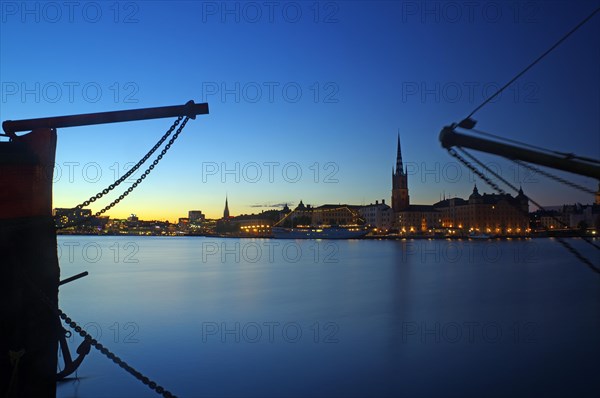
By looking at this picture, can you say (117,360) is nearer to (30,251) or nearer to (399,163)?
(30,251)

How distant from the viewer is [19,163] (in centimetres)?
545

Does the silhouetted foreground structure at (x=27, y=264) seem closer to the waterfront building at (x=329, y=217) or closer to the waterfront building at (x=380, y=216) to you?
the waterfront building at (x=329, y=217)

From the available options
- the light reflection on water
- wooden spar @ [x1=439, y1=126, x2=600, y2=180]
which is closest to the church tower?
the light reflection on water

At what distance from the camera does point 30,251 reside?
5539 millimetres

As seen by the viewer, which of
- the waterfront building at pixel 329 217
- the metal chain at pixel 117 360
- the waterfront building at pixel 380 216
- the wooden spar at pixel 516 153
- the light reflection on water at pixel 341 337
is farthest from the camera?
the waterfront building at pixel 380 216

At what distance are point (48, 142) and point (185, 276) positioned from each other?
41.1 m

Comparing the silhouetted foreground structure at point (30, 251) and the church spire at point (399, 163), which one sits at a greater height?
the church spire at point (399, 163)

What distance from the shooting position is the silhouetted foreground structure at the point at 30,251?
17.5ft

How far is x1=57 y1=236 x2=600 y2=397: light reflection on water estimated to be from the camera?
1195 cm

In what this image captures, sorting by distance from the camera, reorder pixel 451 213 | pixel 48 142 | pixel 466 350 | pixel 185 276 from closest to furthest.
→ pixel 48 142
pixel 466 350
pixel 185 276
pixel 451 213

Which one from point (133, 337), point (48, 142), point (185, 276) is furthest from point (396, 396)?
point (185, 276)

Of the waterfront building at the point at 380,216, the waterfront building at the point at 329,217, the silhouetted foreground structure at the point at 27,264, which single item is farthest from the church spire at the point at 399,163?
the silhouetted foreground structure at the point at 27,264

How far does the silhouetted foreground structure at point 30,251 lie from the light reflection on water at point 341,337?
5940 mm

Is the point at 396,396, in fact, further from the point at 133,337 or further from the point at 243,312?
the point at 243,312
